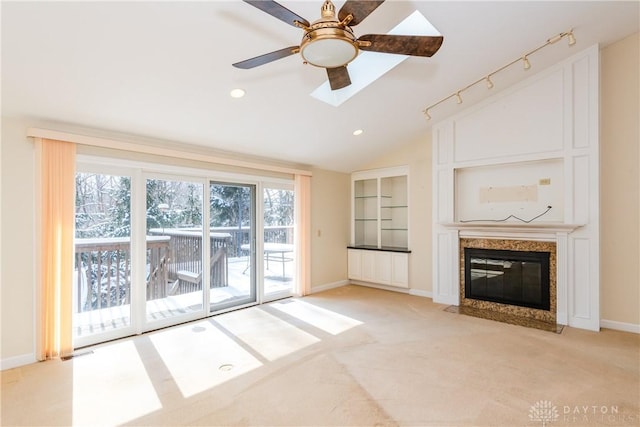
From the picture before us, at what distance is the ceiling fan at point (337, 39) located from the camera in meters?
1.79

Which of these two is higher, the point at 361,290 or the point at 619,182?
the point at 619,182

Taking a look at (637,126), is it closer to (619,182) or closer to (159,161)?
(619,182)

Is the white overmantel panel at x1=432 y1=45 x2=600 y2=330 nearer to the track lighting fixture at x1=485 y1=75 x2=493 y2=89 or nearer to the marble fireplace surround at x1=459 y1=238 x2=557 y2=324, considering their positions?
the marble fireplace surround at x1=459 y1=238 x2=557 y2=324

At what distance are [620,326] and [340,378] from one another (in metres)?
3.66

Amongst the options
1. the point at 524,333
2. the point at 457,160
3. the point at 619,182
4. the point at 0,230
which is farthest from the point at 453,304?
the point at 0,230

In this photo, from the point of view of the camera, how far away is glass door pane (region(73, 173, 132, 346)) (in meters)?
3.44

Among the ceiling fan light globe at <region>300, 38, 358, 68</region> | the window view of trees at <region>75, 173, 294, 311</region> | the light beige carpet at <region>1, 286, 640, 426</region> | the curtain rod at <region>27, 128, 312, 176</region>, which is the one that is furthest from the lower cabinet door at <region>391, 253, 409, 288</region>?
the ceiling fan light globe at <region>300, 38, 358, 68</region>

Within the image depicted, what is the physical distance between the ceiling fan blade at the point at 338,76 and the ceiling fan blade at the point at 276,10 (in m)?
0.71

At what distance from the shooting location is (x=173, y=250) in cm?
416

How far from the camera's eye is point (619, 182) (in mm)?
3965

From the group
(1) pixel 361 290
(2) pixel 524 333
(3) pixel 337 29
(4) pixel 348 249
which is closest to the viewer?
(3) pixel 337 29

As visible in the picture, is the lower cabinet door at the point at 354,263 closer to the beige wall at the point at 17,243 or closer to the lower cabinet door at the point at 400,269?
the lower cabinet door at the point at 400,269

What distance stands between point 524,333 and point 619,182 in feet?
7.28

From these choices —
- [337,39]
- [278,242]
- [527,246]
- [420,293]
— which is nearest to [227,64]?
[337,39]
